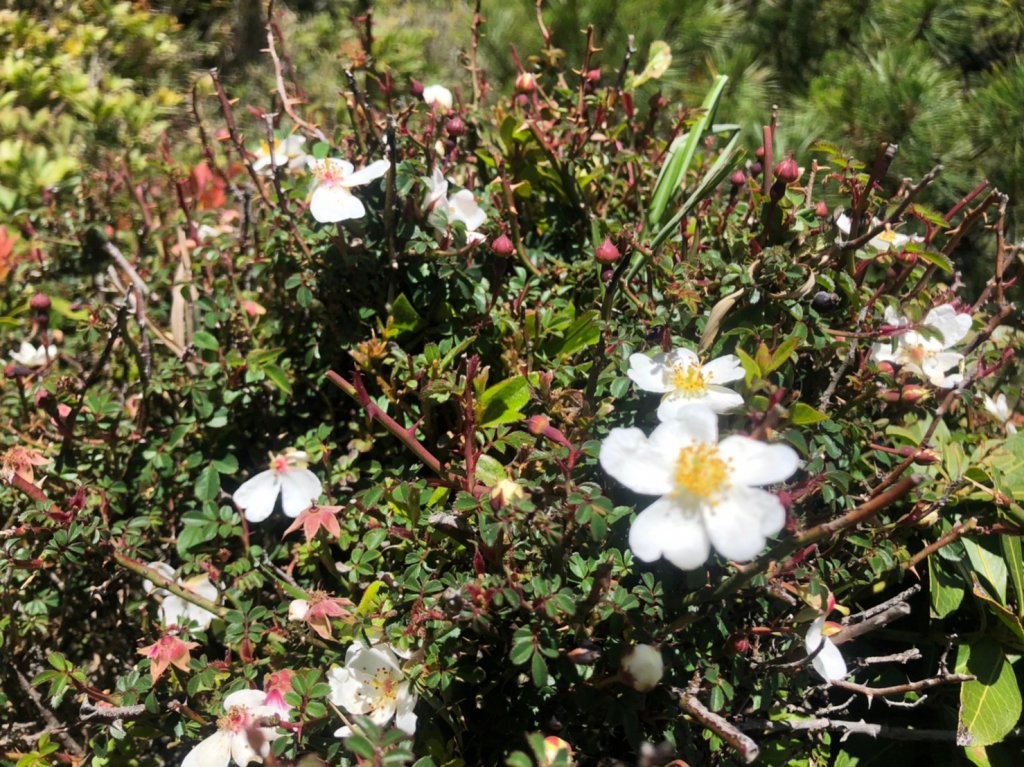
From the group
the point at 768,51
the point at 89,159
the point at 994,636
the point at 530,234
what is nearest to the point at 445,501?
the point at 530,234

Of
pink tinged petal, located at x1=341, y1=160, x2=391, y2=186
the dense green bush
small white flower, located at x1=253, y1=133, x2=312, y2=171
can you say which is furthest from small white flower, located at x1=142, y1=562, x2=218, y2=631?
small white flower, located at x1=253, y1=133, x2=312, y2=171

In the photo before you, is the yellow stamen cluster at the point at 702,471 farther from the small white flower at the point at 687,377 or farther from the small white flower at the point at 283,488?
the small white flower at the point at 283,488

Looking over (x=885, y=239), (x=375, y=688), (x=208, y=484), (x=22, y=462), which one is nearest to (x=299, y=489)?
(x=208, y=484)

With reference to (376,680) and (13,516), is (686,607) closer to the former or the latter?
(376,680)

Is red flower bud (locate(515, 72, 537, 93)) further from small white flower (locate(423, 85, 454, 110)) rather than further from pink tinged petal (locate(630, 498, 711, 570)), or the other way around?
pink tinged petal (locate(630, 498, 711, 570))

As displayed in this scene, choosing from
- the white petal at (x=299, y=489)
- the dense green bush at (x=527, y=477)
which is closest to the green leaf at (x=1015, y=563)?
the dense green bush at (x=527, y=477)
